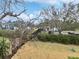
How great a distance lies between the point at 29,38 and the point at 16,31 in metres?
0.48

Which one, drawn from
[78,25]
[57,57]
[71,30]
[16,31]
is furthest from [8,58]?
[71,30]

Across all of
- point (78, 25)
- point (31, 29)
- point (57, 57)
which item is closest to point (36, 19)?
point (31, 29)

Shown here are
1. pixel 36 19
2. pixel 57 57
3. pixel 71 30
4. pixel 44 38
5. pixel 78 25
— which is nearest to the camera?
pixel 36 19

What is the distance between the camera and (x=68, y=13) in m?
31.7

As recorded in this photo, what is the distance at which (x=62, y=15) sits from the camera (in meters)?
28.7

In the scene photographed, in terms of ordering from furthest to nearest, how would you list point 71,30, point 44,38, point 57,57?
point 71,30 → point 44,38 → point 57,57

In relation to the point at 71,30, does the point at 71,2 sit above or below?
above

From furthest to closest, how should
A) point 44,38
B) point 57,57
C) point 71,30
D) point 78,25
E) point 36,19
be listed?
point 71,30
point 78,25
point 44,38
point 57,57
point 36,19

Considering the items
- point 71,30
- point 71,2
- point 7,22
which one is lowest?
point 71,30

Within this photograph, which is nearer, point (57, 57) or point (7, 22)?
point (7, 22)

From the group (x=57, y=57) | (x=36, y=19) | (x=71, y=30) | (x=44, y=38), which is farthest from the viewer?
(x=71, y=30)

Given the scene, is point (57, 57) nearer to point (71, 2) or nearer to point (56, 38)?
point (56, 38)

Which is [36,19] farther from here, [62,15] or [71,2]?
[71,2]

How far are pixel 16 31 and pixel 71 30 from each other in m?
30.9
